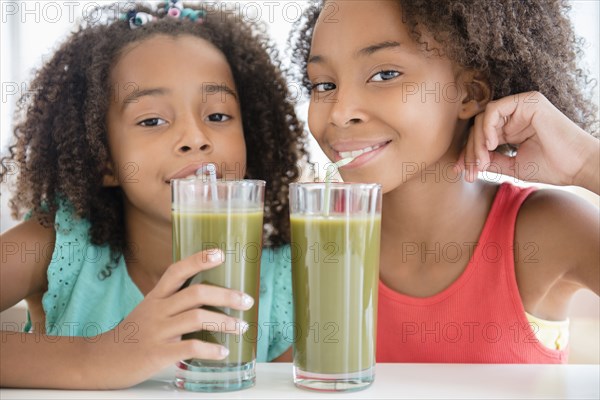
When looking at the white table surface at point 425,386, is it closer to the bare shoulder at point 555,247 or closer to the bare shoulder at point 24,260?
the bare shoulder at point 555,247

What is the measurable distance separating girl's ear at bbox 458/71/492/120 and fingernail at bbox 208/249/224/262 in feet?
→ 2.29

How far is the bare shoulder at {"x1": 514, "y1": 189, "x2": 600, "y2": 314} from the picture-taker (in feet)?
4.28

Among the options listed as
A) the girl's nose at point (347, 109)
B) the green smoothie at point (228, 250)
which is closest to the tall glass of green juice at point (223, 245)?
the green smoothie at point (228, 250)

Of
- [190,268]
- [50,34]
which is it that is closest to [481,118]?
[190,268]

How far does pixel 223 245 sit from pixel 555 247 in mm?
758

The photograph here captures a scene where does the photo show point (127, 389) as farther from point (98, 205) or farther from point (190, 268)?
point (98, 205)

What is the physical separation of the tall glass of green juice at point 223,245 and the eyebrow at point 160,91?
1.86 ft

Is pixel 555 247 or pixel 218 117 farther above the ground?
pixel 218 117

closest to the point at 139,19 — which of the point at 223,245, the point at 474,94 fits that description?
the point at 474,94

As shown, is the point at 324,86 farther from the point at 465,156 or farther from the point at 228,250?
the point at 228,250

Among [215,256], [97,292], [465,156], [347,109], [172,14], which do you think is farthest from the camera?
[172,14]

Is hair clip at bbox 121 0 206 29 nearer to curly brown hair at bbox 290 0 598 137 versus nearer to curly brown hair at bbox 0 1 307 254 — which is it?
curly brown hair at bbox 0 1 307 254

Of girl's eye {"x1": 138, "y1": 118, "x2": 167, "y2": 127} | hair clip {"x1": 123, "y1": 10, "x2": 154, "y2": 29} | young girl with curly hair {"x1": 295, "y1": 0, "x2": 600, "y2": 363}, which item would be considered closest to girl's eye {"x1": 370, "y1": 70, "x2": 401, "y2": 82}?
young girl with curly hair {"x1": 295, "y1": 0, "x2": 600, "y2": 363}

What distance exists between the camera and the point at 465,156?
1.37 metres
